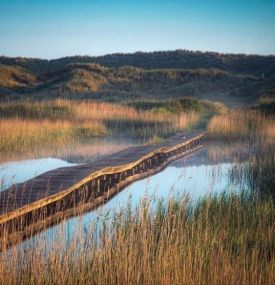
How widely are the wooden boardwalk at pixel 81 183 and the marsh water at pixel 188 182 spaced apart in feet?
0.72

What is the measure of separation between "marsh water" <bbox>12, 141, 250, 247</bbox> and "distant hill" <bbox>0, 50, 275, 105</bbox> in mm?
23784

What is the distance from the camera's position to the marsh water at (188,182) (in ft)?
25.9

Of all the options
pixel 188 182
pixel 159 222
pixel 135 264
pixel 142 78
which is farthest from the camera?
pixel 142 78

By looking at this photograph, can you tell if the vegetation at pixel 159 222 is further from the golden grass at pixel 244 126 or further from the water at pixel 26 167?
the water at pixel 26 167

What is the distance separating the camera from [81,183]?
8773 millimetres

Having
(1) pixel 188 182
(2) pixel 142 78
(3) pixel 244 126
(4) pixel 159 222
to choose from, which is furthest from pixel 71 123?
(2) pixel 142 78

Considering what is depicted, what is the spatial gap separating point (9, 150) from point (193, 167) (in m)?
4.63

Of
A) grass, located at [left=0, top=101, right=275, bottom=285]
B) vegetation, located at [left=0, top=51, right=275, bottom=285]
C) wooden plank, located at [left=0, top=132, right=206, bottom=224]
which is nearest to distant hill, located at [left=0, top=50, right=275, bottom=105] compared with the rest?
vegetation, located at [left=0, top=51, right=275, bottom=285]

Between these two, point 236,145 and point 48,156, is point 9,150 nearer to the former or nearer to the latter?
point 48,156

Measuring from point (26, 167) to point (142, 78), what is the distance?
53.2 meters

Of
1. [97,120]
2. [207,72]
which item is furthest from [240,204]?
[207,72]

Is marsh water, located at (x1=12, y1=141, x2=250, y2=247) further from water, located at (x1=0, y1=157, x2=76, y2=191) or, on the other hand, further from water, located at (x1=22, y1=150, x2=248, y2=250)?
water, located at (x1=0, y1=157, x2=76, y2=191)

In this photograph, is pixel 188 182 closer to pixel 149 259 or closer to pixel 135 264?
pixel 149 259

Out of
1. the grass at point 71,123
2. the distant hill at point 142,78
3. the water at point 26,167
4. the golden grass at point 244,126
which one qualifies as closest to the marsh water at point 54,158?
the water at point 26,167
